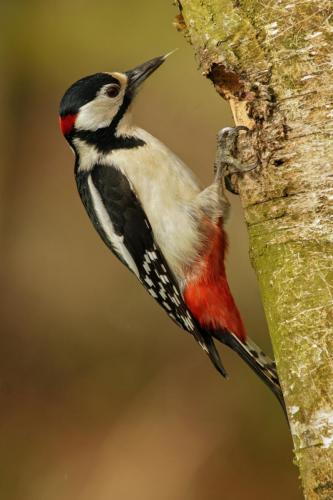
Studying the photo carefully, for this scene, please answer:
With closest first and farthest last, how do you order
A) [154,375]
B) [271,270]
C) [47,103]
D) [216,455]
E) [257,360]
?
[271,270] < [257,360] < [216,455] < [154,375] < [47,103]

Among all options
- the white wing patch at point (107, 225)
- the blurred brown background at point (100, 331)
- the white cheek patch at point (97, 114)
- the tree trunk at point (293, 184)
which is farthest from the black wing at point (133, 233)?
the blurred brown background at point (100, 331)

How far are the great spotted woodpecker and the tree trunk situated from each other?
3.05ft

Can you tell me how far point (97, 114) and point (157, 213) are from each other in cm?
57

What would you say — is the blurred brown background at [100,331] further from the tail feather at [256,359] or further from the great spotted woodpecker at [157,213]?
the tail feather at [256,359]

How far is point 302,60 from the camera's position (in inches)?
99.3

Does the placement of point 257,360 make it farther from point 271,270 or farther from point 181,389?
point 181,389

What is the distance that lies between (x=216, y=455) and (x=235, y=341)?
2.39m

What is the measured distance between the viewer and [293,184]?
8.24 feet

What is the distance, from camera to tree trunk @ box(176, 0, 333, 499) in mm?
2320

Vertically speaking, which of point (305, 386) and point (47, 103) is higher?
point (47, 103)

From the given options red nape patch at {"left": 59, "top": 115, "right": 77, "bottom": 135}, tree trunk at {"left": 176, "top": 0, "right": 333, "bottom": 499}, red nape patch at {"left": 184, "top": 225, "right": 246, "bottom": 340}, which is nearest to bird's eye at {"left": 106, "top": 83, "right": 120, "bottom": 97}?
red nape patch at {"left": 59, "top": 115, "right": 77, "bottom": 135}

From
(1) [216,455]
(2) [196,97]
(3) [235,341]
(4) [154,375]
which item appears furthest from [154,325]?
(3) [235,341]

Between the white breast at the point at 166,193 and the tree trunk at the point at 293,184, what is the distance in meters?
0.95

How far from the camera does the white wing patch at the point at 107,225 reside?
148 inches
